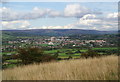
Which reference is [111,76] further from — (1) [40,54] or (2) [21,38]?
(2) [21,38]

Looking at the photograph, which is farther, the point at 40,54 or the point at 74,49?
the point at 74,49

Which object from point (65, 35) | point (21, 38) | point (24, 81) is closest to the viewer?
point (24, 81)

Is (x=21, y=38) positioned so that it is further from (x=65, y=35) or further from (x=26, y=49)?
(x=26, y=49)

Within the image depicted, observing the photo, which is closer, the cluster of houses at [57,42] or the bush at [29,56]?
the bush at [29,56]

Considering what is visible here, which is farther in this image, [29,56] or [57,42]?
[57,42]

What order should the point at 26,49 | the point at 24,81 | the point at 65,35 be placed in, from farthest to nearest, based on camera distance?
the point at 65,35 < the point at 26,49 < the point at 24,81

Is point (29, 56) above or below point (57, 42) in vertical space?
below

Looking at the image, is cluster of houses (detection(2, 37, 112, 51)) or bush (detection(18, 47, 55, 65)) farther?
cluster of houses (detection(2, 37, 112, 51))

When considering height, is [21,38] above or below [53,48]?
above

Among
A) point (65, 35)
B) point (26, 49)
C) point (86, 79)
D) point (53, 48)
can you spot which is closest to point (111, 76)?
point (86, 79)
